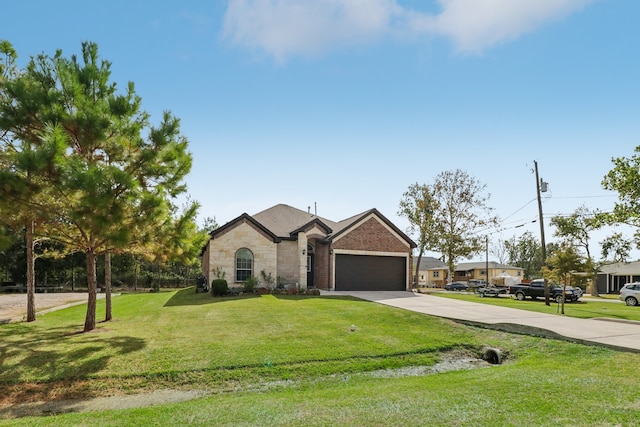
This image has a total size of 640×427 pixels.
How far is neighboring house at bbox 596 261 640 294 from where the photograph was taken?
4344 centimetres

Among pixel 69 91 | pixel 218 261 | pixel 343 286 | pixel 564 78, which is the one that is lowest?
pixel 343 286

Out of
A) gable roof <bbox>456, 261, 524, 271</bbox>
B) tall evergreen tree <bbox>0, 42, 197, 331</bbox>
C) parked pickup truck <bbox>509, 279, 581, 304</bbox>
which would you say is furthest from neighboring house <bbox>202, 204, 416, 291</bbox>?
gable roof <bbox>456, 261, 524, 271</bbox>

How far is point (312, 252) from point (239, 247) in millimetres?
5721

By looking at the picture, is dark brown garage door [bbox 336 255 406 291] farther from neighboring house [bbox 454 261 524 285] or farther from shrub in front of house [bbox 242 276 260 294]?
neighboring house [bbox 454 261 524 285]

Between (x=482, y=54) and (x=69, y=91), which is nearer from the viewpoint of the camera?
(x=69, y=91)

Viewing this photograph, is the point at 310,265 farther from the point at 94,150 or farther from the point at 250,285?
the point at 94,150

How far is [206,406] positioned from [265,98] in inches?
469

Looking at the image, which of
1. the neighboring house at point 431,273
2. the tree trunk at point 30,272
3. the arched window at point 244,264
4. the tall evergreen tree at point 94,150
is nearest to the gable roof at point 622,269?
the neighboring house at point 431,273

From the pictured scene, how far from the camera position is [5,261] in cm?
3656

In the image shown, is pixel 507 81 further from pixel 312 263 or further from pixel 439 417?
pixel 312 263

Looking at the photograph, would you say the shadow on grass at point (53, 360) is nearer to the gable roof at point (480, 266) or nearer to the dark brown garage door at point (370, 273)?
the dark brown garage door at point (370, 273)

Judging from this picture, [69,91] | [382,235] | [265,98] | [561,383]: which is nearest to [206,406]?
[561,383]

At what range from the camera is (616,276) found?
47000 millimetres

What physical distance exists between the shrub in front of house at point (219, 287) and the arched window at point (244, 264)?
194 cm
